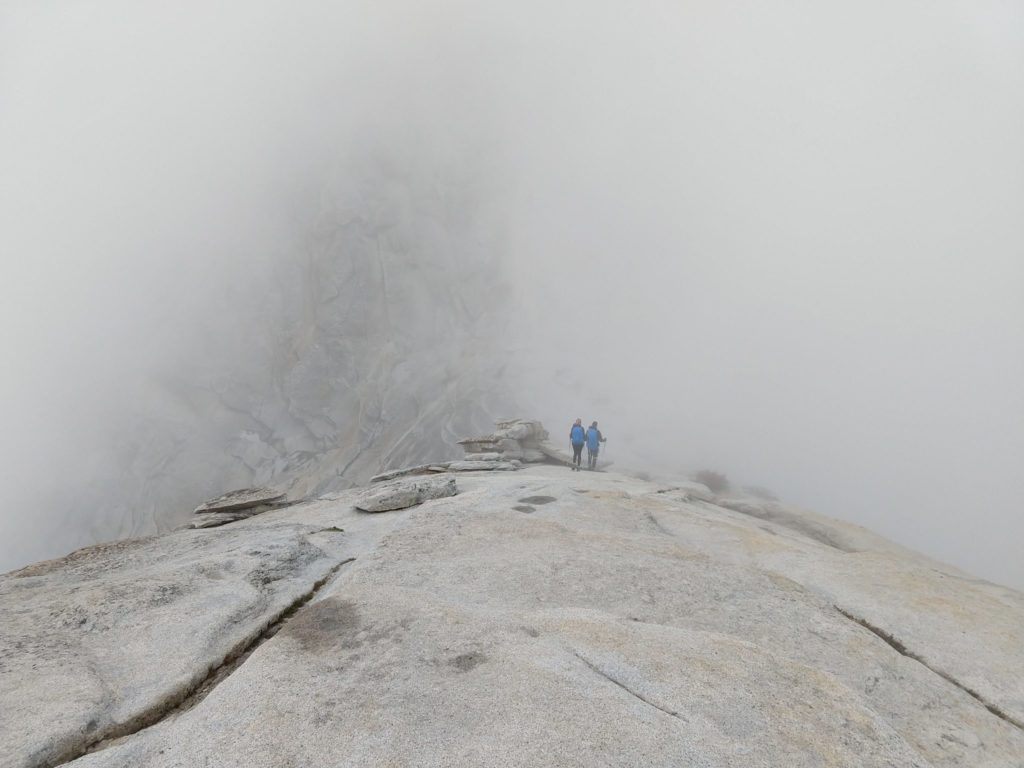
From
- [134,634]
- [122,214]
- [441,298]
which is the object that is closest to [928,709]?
[134,634]

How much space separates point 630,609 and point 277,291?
312 ft

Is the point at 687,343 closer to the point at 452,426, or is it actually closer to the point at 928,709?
the point at 452,426

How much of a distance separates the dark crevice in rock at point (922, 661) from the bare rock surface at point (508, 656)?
44 millimetres

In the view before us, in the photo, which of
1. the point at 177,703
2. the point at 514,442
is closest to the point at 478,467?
the point at 514,442

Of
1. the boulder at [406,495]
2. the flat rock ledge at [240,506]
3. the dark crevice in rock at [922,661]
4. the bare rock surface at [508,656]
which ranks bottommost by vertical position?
the flat rock ledge at [240,506]

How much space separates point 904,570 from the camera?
46.8 ft

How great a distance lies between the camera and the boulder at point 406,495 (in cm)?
1911

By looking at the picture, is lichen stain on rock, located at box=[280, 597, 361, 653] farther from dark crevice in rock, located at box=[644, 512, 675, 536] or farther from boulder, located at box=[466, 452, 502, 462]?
boulder, located at box=[466, 452, 502, 462]

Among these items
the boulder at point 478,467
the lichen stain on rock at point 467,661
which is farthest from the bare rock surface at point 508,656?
the boulder at point 478,467

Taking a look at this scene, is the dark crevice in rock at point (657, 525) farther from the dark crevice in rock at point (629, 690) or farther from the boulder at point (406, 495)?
the dark crevice in rock at point (629, 690)

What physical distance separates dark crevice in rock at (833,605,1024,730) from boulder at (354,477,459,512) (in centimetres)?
1285

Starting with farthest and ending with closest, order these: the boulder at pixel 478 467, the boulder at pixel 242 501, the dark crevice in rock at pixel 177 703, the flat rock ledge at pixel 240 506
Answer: the boulder at pixel 478 467 → the boulder at pixel 242 501 → the flat rock ledge at pixel 240 506 → the dark crevice in rock at pixel 177 703

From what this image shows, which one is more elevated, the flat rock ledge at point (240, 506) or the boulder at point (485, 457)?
the boulder at point (485, 457)

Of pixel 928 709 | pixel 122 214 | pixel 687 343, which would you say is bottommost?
Result: pixel 928 709
